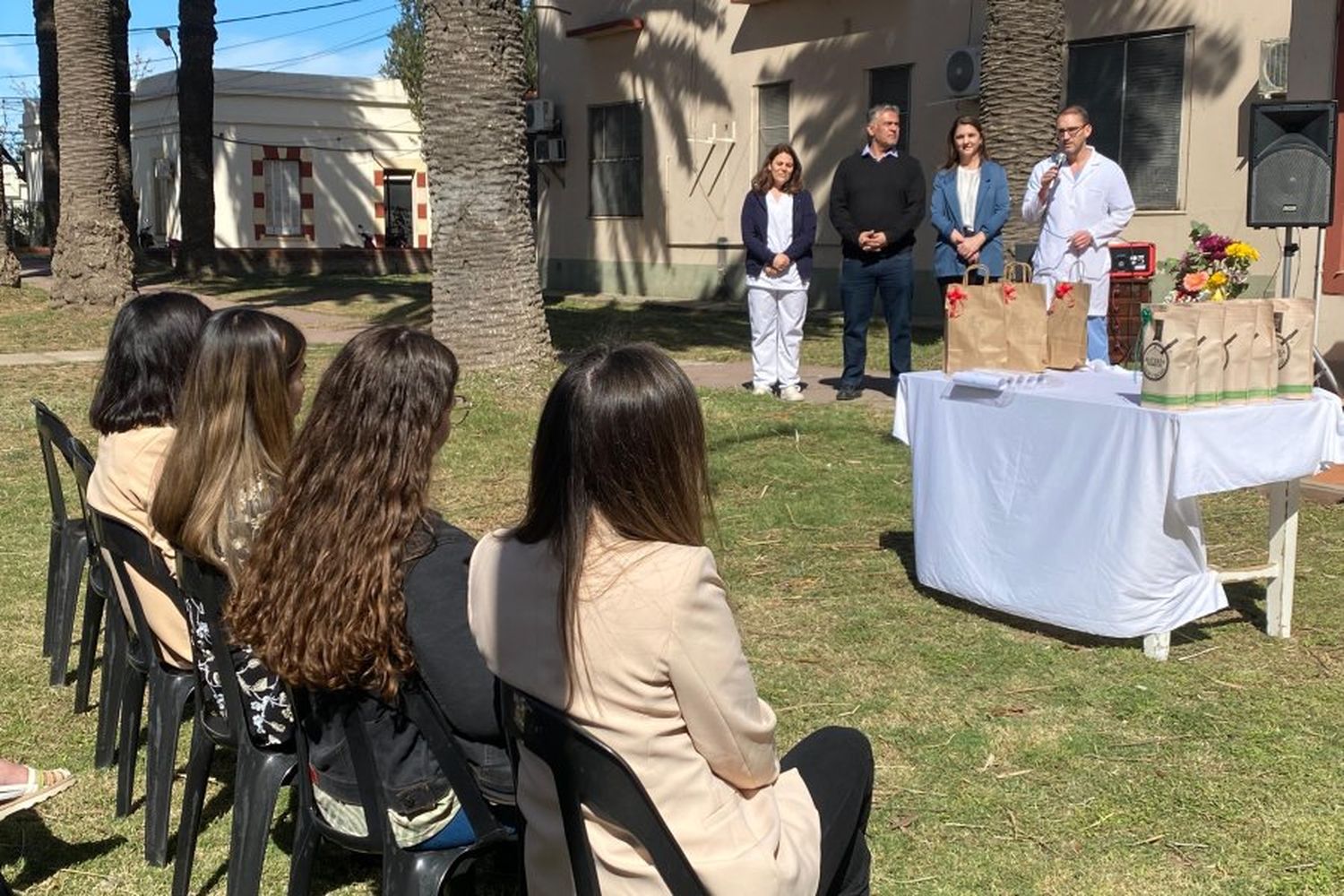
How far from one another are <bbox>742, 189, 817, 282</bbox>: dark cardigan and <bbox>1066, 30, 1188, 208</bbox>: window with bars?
5.85m

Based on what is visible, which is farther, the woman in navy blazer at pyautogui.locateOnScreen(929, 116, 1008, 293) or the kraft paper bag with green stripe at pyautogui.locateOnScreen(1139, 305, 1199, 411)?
the woman in navy blazer at pyautogui.locateOnScreen(929, 116, 1008, 293)

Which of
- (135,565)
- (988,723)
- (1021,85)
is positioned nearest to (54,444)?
(135,565)

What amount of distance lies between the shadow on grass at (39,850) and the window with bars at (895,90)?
1398 centimetres

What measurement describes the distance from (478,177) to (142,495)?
6.24 metres

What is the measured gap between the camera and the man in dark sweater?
9367 millimetres

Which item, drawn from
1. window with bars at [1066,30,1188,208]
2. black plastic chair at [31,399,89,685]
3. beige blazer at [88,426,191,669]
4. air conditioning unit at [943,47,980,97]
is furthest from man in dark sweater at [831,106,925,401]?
beige blazer at [88,426,191,669]

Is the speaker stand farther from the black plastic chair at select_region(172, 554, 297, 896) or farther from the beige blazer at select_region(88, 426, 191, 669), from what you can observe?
the black plastic chair at select_region(172, 554, 297, 896)

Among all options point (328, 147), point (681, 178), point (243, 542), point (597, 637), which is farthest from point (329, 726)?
point (328, 147)

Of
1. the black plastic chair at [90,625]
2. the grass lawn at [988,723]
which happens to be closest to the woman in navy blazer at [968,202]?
the grass lawn at [988,723]

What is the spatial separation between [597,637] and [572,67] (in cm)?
2021

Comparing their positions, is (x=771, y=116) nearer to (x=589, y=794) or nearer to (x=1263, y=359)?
(x=1263, y=359)

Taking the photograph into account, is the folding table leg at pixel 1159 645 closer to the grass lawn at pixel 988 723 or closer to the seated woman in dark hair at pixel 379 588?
the grass lawn at pixel 988 723

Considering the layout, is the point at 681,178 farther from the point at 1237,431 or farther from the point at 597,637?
the point at 597,637

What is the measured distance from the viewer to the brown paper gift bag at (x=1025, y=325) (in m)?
5.09
